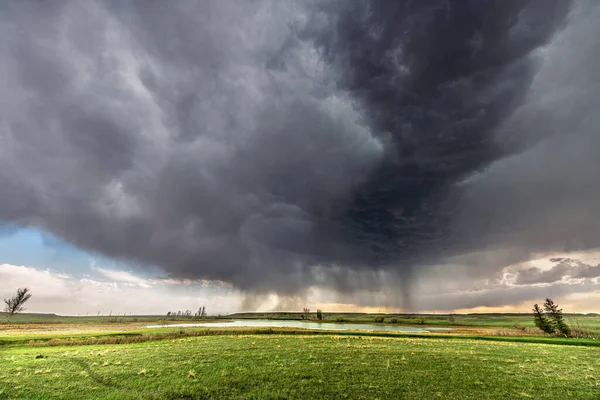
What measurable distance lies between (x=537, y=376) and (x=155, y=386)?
2919cm

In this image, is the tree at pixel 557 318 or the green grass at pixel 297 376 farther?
the tree at pixel 557 318

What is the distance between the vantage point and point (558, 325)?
3479 inches

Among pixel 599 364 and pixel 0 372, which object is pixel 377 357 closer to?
pixel 599 364

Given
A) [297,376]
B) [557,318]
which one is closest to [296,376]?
[297,376]

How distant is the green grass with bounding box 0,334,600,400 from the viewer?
17781 millimetres

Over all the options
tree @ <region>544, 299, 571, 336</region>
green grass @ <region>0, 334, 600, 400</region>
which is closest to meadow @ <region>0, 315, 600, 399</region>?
green grass @ <region>0, 334, 600, 400</region>

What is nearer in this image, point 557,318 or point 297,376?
point 297,376

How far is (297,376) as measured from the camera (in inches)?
847

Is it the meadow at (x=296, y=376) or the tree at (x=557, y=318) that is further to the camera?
the tree at (x=557, y=318)

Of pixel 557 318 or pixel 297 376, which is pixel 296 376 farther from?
pixel 557 318

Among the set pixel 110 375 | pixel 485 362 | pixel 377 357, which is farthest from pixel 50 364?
pixel 485 362

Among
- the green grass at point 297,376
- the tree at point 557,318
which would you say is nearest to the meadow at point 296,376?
the green grass at point 297,376

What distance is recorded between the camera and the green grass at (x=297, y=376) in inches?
700

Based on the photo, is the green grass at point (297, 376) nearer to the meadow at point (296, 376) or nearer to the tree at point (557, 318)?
the meadow at point (296, 376)
